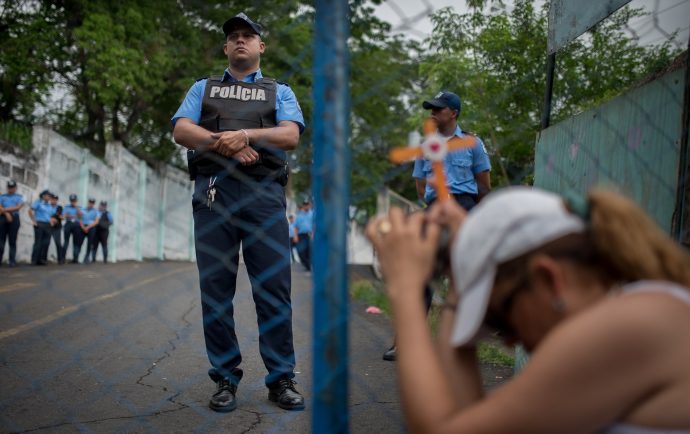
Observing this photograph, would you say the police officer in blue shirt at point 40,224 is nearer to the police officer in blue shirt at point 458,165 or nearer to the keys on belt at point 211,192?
the police officer in blue shirt at point 458,165

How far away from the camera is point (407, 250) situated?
1.29 metres

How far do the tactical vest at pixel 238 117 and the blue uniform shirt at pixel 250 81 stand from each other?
0.03 meters

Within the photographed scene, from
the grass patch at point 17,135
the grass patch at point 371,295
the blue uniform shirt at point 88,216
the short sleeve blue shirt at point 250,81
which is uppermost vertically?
the grass patch at point 17,135

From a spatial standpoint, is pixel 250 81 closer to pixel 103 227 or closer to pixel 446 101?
pixel 446 101

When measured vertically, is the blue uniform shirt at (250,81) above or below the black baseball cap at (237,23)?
below

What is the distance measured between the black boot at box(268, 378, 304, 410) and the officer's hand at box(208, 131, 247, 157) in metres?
1.09

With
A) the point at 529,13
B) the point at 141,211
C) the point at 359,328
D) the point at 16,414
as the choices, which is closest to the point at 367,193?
the point at 529,13

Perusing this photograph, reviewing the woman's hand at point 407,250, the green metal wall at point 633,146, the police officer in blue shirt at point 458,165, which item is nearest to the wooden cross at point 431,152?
the woman's hand at point 407,250

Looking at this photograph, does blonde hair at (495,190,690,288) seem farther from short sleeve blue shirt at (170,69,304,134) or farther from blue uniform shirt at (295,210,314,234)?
blue uniform shirt at (295,210,314,234)

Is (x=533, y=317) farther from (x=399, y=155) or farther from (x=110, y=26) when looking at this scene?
(x=110, y=26)

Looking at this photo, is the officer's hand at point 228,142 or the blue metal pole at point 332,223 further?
the officer's hand at point 228,142

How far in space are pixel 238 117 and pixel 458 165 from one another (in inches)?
59.7

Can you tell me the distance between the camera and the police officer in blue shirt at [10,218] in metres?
12.2

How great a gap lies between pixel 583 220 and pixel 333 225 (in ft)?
1.88
